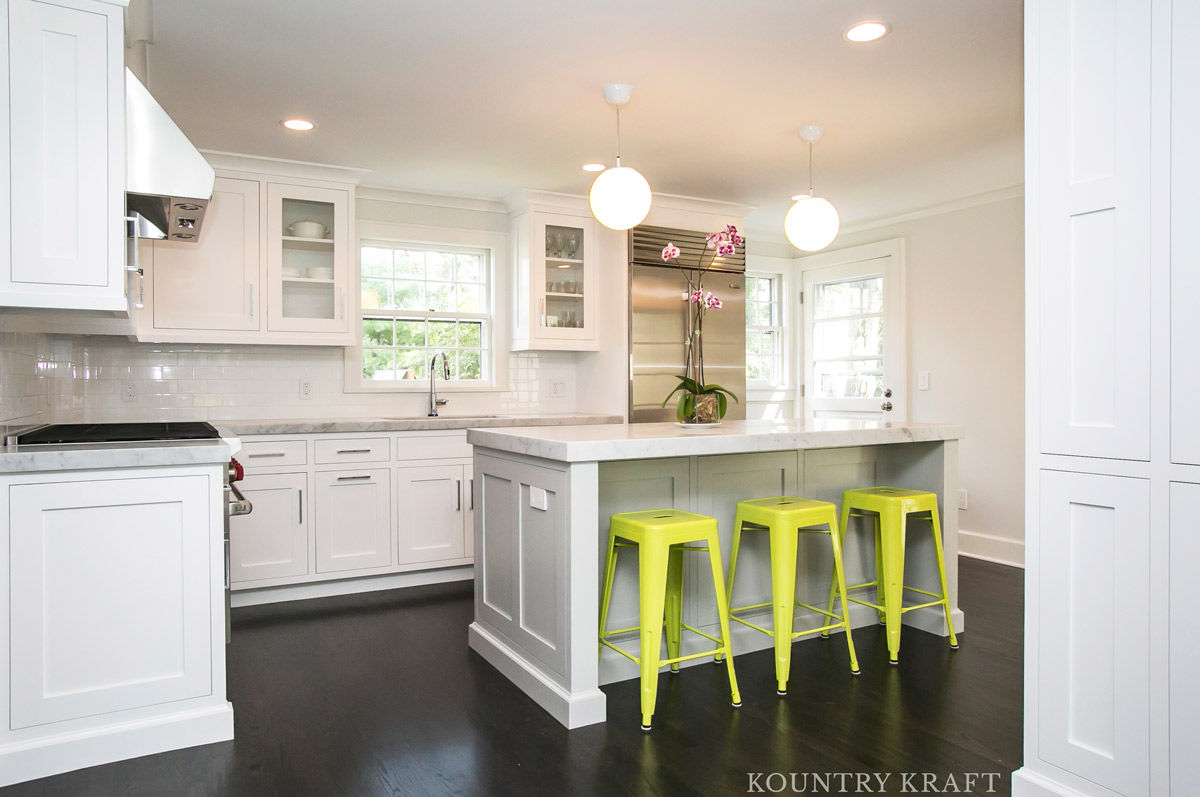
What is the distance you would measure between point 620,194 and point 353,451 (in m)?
2.06

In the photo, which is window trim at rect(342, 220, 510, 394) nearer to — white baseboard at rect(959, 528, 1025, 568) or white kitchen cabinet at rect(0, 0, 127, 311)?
white kitchen cabinet at rect(0, 0, 127, 311)

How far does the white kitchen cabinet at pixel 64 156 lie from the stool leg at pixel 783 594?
2259 mm

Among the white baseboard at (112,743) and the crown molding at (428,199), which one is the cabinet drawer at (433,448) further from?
the white baseboard at (112,743)

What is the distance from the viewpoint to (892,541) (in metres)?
3.18

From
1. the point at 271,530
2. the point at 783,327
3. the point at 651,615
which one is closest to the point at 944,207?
the point at 783,327

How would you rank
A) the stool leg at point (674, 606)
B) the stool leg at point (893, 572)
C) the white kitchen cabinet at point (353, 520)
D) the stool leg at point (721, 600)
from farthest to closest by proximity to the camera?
the white kitchen cabinet at point (353, 520) < the stool leg at point (893, 572) < the stool leg at point (674, 606) < the stool leg at point (721, 600)

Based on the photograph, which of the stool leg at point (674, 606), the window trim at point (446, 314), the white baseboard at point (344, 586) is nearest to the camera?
the stool leg at point (674, 606)

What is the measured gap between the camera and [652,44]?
2941 mm

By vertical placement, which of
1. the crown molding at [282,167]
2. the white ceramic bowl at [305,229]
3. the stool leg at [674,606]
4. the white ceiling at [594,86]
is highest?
the white ceiling at [594,86]

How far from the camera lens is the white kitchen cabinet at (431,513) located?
4391 millimetres

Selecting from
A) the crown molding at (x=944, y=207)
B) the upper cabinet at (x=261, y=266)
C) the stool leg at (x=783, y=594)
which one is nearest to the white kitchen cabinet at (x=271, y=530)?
the upper cabinet at (x=261, y=266)

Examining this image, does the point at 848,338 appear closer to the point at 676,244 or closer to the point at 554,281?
the point at 676,244

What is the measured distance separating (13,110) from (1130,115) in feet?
9.34

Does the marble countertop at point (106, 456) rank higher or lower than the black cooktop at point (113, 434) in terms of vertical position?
lower
